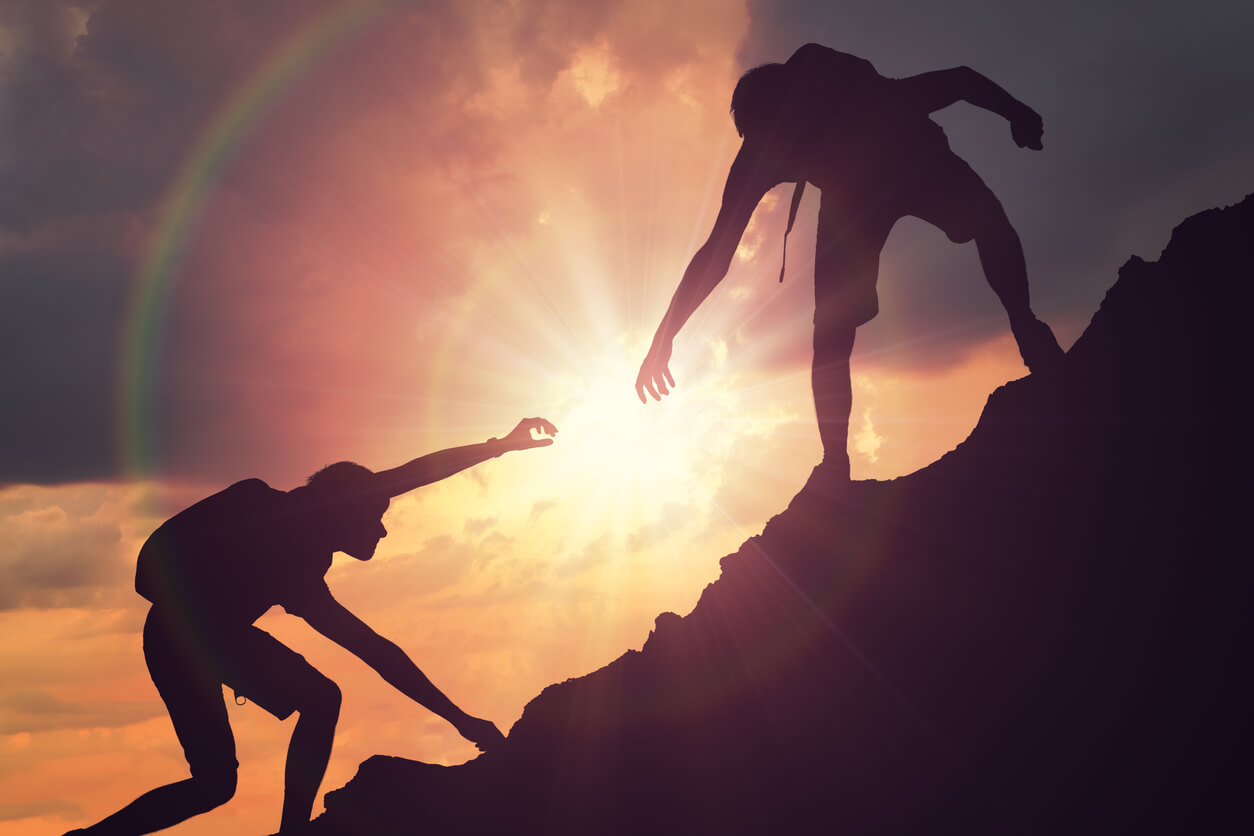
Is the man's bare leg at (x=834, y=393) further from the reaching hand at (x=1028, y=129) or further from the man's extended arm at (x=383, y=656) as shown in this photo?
the man's extended arm at (x=383, y=656)

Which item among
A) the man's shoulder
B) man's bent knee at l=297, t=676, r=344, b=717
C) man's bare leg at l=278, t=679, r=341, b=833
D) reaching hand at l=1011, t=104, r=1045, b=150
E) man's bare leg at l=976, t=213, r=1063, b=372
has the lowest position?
man's bare leg at l=976, t=213, r=1063, b=372

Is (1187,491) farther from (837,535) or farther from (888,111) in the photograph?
(888,111)

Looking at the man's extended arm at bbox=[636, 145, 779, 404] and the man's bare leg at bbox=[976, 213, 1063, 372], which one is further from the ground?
the man's extended arm at bbox=[636, 145, 779, 404]

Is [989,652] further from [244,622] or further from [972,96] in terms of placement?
[244,622]

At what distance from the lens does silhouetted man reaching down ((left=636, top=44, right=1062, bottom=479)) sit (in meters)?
7.61

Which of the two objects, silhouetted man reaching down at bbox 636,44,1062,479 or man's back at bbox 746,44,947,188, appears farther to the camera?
man's back at bbox 746,44,947,188

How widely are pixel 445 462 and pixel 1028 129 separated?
22.7ft

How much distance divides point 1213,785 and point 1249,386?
3.00 meters

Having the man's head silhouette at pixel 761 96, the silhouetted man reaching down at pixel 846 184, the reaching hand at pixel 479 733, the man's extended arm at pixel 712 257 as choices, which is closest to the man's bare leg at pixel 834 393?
the silhouetted man reaching down at pixel 846 184

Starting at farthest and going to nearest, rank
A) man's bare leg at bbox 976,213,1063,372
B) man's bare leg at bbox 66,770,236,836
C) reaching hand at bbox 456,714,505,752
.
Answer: reaching hand at bbox 456,714,505,752 → man's bare leg at bbox 976,213,1063,372 → man's bare leg at bbox 66,770,236,836

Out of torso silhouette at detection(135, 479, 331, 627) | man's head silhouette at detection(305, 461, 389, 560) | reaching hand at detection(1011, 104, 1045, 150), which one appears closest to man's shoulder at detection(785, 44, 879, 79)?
reaching hand at detection(1011, 104, 1045, 150)

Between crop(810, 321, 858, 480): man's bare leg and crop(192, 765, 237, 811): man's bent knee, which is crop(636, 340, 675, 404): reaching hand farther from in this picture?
crop(192, 765, 237, 811): man's bent knee

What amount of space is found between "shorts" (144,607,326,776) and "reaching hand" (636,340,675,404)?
4395 millimetres

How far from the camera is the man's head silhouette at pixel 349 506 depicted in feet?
25.0
